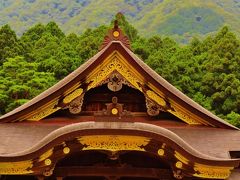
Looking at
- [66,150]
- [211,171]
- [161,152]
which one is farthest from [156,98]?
[66,150]

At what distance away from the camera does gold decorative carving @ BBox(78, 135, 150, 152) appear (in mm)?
5500

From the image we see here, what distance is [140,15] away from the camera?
99.2m

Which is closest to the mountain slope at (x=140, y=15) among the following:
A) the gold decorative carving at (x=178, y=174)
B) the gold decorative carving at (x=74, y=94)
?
the gold decorative carving at (x=74, y=94)

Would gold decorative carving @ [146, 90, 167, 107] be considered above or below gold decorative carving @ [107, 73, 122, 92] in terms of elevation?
below

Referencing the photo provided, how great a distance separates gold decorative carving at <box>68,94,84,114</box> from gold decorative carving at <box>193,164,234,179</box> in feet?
6.07

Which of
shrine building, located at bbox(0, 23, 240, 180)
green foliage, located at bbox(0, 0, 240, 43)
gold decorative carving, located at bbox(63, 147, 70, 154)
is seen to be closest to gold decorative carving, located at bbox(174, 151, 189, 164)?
shrine building, located at bbox(0, 23, 240, 180)

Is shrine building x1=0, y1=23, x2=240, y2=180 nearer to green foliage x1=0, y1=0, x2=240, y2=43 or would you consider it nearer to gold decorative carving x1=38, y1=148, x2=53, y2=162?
gold decorative carving x1=38, y1=148, x2=53, y2=162

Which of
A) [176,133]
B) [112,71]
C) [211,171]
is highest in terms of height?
[112,71]

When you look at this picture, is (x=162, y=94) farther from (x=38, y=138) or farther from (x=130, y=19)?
(x=130, y=19)

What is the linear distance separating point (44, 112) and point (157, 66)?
69.3 ft

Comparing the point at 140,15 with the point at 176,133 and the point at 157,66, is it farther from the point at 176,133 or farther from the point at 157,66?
Answer: the point at 176,133

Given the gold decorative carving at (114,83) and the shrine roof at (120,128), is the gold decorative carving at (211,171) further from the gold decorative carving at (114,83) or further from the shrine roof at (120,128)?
the gold decorative carving at (114,83)

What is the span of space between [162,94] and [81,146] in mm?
1389

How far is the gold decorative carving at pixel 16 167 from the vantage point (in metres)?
5.45
